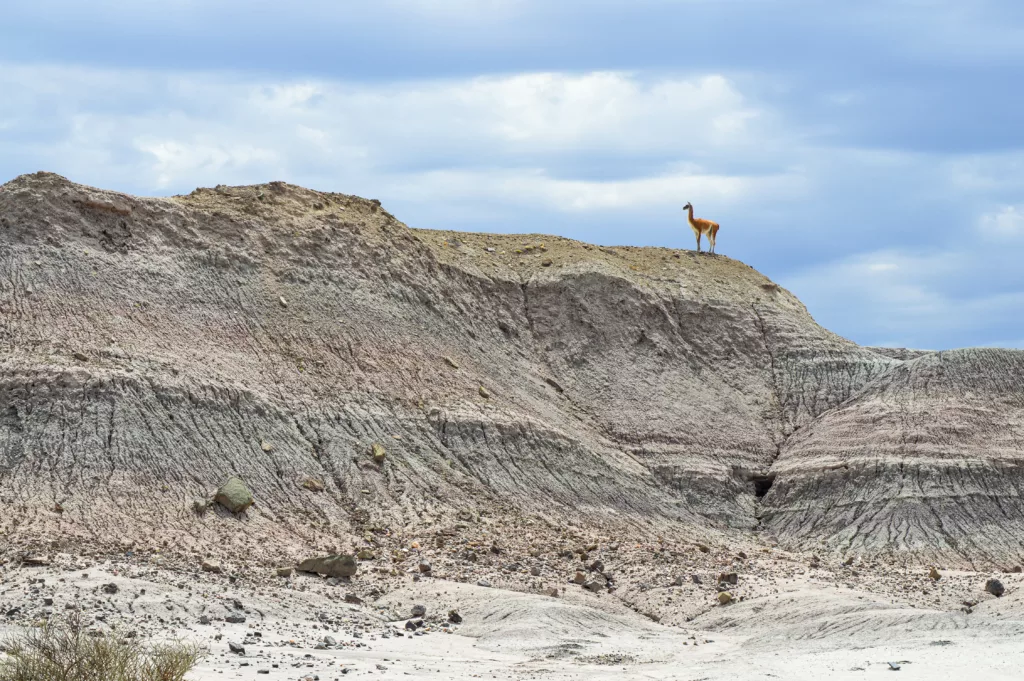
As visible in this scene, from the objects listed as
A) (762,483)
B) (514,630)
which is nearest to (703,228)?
(762,483)

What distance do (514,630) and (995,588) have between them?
8.82 meters

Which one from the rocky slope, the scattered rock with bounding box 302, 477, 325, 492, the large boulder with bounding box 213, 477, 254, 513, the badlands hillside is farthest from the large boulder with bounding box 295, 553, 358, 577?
the scattered rock with bounding box 302, 477, 325, 492

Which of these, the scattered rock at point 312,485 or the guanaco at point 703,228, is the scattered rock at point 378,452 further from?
the guanaco at point 703,228

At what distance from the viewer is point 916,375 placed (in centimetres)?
3775

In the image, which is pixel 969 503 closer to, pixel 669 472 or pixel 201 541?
pixel 669 472

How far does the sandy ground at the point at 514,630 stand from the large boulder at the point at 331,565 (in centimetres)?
42

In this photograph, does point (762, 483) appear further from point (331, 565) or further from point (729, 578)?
point (331, 565)

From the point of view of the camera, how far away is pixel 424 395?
32.5 metres

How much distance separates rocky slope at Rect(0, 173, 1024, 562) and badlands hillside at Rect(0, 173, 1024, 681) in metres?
0.09

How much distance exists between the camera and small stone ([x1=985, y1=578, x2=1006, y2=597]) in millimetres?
23328

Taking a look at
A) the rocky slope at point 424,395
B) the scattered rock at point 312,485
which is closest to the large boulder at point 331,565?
the rocky slope at point 424,395

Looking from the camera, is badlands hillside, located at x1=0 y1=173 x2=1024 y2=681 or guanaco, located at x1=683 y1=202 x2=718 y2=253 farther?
guanaco, located at x1=683 y1=202 x2=718 y2=253

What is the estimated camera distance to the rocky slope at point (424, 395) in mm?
27156

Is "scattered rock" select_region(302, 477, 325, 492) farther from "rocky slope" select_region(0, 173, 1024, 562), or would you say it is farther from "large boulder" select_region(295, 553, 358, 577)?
"large boulder" select_region(295, 553, 358, 577)
